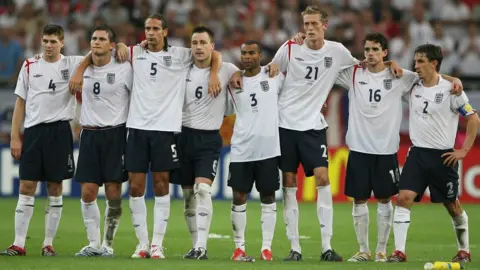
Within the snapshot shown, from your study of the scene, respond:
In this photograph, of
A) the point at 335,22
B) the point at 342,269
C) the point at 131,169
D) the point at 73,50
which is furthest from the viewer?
the point at 335,22

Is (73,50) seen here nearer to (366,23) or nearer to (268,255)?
(366,23)

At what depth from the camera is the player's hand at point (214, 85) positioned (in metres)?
12.9

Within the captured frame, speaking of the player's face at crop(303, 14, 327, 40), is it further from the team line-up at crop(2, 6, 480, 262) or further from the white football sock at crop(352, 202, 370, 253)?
the white football sock at crop(352, 202, 370, 253)

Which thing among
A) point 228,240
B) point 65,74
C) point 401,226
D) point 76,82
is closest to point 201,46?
point 76,82

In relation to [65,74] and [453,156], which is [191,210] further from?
[453,156]

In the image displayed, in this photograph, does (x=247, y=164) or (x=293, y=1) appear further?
(x=293, y=1)

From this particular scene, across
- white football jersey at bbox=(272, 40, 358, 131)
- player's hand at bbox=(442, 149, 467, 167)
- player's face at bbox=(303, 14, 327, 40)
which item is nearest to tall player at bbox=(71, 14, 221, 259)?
white football jersey at bbox=(272, 40, 358, 131)

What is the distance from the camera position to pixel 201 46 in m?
13.1

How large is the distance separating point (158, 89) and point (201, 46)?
0.70m

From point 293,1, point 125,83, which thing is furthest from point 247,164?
point 293,1

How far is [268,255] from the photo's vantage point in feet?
42.6

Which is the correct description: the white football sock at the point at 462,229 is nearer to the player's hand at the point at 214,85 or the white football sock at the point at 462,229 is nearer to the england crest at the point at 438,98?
the england crest at the point at 438,98

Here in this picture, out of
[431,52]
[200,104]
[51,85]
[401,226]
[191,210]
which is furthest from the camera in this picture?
[191,210]

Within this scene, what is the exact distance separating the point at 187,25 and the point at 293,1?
2.59m
